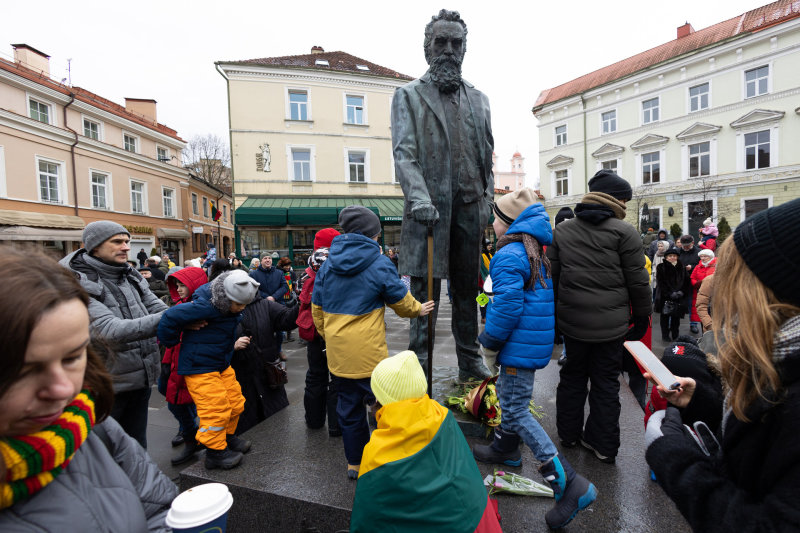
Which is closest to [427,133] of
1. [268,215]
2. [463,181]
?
[463,181]

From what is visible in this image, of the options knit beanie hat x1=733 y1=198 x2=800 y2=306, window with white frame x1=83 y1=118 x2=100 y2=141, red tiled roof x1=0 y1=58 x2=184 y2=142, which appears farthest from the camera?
window with white frame x1=83 y1=118 x2=100 y2=141

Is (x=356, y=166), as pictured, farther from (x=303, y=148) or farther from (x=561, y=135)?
(x=561, y=135)

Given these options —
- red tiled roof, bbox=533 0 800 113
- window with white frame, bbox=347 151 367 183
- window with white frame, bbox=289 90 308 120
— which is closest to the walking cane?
window with white frame, bbox=347 151 367 183

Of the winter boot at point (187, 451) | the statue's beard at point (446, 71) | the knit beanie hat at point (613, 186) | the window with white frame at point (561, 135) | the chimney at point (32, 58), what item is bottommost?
the winter boot at point (187, 451)

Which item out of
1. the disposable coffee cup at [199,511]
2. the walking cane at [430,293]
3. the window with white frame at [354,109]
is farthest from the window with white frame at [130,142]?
the disposable coffee cup at [199,511]

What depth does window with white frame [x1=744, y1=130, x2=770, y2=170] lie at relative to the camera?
73.3ft

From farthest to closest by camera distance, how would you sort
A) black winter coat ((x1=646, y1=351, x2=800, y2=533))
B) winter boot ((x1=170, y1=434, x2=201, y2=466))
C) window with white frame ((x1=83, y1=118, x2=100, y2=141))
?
1. window with white frame ((x1=83, y1=118, x2=100, y2=141))
2. winter boot ((x1=170, y1=434, x2=201, y2=466))
3. black winter coat ((x1=646, y1=351, x2=800, y2=533))

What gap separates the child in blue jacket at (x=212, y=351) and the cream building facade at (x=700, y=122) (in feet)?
86.8

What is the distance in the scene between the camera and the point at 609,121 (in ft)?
94.7

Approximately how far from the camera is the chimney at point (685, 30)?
2689 cm

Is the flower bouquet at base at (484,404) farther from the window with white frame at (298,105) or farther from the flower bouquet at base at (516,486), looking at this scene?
the window with white frame at (298,105)

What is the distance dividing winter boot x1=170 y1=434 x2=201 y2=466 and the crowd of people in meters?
0.03

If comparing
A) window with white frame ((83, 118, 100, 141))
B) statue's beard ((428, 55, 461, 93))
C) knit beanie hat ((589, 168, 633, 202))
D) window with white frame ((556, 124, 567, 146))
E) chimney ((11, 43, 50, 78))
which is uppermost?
chimney ((11, 43, 50, 78))

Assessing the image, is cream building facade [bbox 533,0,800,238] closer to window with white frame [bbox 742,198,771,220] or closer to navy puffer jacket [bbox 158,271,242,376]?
window with white frame [bbox 742,198,771,220]
